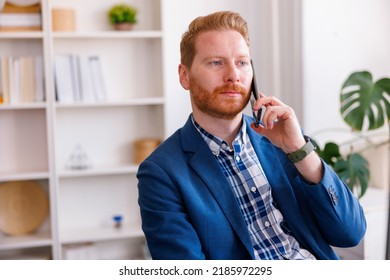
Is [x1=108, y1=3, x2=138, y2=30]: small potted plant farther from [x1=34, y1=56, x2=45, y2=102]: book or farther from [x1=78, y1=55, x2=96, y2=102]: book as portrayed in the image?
[x1=34, y1=56, x2=45, y2=102]: book

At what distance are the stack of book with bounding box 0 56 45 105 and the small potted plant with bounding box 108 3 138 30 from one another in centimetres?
36

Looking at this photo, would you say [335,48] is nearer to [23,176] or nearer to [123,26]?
[123,26]

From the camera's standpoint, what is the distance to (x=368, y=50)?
2.22 m

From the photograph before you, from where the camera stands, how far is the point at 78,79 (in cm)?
270

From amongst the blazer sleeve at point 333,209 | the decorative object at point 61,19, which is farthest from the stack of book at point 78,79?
the blazer sleeve at point 333,209

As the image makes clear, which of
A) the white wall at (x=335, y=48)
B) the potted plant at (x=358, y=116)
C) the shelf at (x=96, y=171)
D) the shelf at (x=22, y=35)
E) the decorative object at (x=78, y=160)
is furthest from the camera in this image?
the decorative object at (x=78, y=160)

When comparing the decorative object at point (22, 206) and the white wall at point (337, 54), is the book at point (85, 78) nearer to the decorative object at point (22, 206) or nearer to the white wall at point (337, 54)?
the decorative object at point (22, 206)

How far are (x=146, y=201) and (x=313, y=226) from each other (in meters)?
0.32

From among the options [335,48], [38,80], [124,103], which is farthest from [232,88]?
[38,80]

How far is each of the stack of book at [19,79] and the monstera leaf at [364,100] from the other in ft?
4.14

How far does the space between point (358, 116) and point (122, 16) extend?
1061 mm

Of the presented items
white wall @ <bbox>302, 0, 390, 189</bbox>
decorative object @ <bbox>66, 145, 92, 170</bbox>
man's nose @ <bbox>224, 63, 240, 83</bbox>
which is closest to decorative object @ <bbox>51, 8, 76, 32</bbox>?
decorative object @ <bbox>66, 145, 92, 170</bbox>

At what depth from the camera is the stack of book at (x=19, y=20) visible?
2645mm
